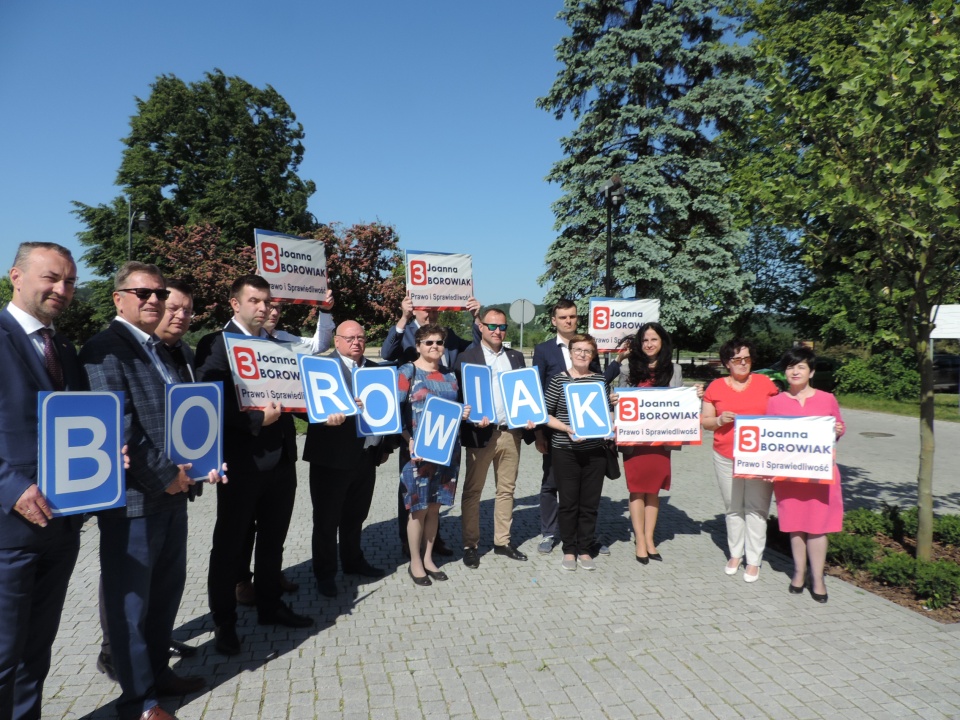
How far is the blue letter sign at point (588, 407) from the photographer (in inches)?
228

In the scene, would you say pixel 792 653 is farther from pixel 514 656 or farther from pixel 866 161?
pixel 866 161

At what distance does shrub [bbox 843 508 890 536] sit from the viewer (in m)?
6.50

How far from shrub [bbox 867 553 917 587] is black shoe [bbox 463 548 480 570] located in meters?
3.59

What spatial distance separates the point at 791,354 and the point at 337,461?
13.2ft

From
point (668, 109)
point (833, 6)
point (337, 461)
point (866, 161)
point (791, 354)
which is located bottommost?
point (337, 461)

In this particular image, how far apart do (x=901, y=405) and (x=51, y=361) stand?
2497 cm

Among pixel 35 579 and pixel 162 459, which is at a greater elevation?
pixel 162 459

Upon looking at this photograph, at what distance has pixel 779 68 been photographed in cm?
603

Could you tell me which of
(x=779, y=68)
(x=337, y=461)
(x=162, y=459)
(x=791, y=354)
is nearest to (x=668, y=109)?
(x=779, y=68)

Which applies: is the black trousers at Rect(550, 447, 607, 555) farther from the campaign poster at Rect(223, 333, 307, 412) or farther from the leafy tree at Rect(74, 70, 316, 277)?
the leafy tree at Rect(74, 70, 316, 277)

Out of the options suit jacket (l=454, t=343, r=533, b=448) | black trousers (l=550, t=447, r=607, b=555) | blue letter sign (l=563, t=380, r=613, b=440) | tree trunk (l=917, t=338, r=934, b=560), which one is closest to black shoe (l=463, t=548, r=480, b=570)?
black trousers (l=550, t=447, r=607, b=555)

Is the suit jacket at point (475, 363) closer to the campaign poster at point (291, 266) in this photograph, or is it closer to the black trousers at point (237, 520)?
the campaign poster at point (291, 266)

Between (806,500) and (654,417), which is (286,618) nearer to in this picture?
(654,417)

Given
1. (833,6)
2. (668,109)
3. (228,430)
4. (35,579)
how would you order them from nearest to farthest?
(35,579) < (228,430) < (833,6) < (668,109)
